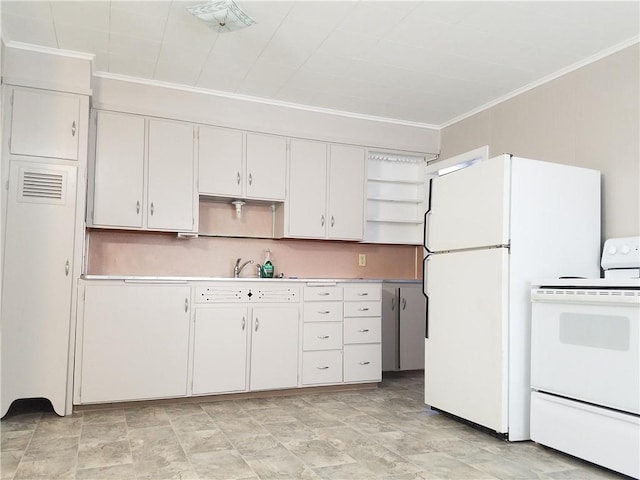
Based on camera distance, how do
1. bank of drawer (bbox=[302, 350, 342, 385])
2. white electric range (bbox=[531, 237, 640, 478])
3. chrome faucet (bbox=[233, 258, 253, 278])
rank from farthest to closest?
chrome faucet (bbox=[233, 258, 253, 278])
bank of drawer (bbox=[302, 350, 342, 385])
white electric range (bbox=[531, 237, 640, 478])

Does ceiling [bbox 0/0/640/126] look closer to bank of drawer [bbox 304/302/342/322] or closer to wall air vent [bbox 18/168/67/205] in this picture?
wall air vent [bbox 18/168/67/205]

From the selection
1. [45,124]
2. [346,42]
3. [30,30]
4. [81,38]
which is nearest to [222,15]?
[346,42]

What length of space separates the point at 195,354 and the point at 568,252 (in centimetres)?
251

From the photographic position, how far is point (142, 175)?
3.99 metres

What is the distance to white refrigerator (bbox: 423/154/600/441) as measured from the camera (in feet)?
9.72

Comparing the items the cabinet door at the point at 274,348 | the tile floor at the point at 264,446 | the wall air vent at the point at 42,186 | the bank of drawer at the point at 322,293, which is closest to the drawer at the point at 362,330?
the bank of drawer at the point at 322,293

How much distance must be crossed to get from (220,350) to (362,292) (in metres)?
1.24

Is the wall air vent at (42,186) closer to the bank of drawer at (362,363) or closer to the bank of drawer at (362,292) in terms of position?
the bank of drawer at (362,292)

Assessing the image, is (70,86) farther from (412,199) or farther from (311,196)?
(412,199)

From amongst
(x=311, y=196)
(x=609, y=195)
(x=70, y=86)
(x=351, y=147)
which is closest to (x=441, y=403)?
(x=609, y=195)

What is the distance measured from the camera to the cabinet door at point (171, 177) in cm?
403

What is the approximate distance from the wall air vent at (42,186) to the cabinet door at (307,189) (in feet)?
5.67

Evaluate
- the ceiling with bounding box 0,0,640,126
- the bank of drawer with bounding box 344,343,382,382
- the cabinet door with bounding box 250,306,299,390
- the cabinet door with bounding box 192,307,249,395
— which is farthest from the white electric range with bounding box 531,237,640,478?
the cabinet door with bounding box 192,307,249,395

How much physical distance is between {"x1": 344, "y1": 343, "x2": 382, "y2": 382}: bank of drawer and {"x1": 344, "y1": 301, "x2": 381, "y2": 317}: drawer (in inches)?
9.9
